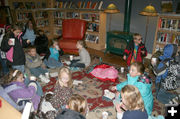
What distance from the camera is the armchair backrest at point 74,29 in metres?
5.90

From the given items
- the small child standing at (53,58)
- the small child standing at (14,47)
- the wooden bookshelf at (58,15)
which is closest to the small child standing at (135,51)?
the small child standing at (53,58)

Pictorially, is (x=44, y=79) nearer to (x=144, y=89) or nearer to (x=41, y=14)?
(x=144, y=89)

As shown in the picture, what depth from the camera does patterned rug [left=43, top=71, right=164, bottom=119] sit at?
2.95 metres

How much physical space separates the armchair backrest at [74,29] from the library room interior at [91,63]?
37 mm

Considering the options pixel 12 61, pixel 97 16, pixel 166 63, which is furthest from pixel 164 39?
pixel 12 61

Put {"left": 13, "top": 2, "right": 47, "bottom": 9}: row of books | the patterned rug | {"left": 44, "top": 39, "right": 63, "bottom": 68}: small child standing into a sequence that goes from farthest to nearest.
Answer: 1. {"left": 13, "top": 2, "right": 47, "bottom": 9}: row of books
2. {"left": 44, "top": 39, "right": 63, "bottom": 68}: small child standing
3. the patterned rug

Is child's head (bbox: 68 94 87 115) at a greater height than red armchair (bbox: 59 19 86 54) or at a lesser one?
lesser

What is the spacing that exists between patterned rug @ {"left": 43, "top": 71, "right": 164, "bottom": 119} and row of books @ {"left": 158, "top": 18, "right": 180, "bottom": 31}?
2.35 m

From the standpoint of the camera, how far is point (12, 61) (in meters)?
3.50

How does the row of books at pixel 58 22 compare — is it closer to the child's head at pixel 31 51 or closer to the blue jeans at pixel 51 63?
the blue jeans at pixel 51 63

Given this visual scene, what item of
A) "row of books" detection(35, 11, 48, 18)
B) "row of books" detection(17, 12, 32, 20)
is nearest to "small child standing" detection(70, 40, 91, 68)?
"row of books" detection(17, 12, 32, 20)

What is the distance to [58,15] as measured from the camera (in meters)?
7.68

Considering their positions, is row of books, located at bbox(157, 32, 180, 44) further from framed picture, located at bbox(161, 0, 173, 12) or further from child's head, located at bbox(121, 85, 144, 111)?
child's head, located at bbox(121, 85, 144, 111)

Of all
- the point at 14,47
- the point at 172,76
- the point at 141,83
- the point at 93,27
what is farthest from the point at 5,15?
the point at 172,76
